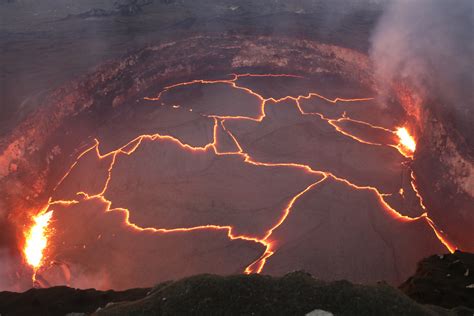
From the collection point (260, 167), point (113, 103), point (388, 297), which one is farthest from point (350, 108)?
point (388, 297)

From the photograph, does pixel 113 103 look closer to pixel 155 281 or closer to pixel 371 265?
pixel 155 281

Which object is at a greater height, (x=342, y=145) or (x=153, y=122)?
Result: (x=153, y=122)

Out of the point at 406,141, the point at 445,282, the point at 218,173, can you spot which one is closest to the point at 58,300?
the point at 445,282

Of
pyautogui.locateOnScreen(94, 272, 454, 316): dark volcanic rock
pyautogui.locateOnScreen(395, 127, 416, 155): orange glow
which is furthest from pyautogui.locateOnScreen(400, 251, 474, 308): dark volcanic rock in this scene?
pyautogui.locateOnScreen(395, 127, 416, 155): orange glow

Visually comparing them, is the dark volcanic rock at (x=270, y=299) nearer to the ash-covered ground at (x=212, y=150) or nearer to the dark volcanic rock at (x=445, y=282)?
the dark volcanic rock at (x=445, y=282)

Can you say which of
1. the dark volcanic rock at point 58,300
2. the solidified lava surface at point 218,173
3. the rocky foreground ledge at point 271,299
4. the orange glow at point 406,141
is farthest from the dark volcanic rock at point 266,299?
the orange glow at point 406,141

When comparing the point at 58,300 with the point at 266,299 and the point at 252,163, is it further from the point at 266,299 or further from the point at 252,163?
the point at 252,163
